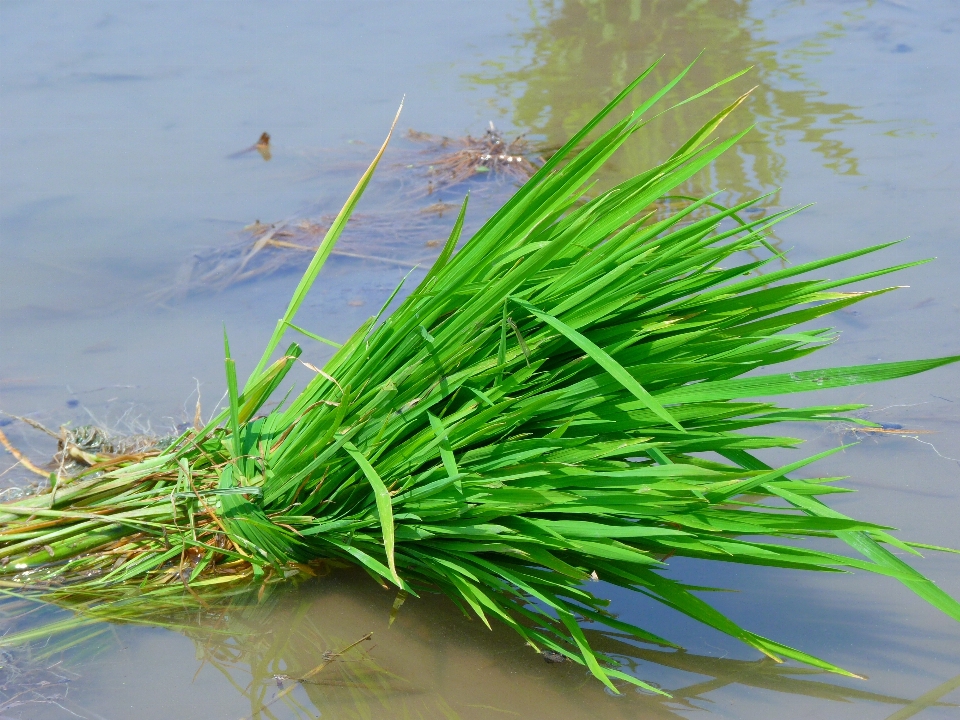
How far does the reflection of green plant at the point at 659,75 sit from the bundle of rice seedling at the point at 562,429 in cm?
233

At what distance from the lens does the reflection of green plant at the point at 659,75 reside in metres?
4.23

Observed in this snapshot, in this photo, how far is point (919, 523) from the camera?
223 centimetres

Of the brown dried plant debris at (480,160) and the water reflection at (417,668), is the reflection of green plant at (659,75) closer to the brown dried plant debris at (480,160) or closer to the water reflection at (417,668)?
the brown dried plant debris at (480,160)

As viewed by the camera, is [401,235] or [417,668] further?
[401,235]

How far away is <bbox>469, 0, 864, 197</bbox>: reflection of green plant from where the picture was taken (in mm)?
4234

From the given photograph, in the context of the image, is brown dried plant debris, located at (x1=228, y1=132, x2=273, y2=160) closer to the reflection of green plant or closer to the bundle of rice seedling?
the reflection of green plant

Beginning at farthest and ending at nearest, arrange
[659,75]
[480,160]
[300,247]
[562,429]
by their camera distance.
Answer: [659,75] < [480,160] < [300,247] < [562,429]

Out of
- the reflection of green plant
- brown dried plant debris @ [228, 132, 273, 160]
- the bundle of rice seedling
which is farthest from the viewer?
brown dried plant debris @ [228, 132, 273, 160]

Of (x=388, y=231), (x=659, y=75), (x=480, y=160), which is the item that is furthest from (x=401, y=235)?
(x=659, y=75)

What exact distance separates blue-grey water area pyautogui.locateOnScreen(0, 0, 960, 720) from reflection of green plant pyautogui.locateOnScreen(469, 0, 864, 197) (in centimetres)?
2

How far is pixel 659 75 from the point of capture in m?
5.20

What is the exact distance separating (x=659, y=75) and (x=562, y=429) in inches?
164

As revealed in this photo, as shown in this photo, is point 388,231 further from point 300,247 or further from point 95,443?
point 95,443

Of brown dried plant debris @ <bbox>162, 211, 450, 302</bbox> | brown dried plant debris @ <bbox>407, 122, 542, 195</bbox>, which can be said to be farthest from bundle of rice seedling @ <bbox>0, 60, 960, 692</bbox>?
brown dried plant debris @ <bbox>407, 122, 542, 195</bbox>
